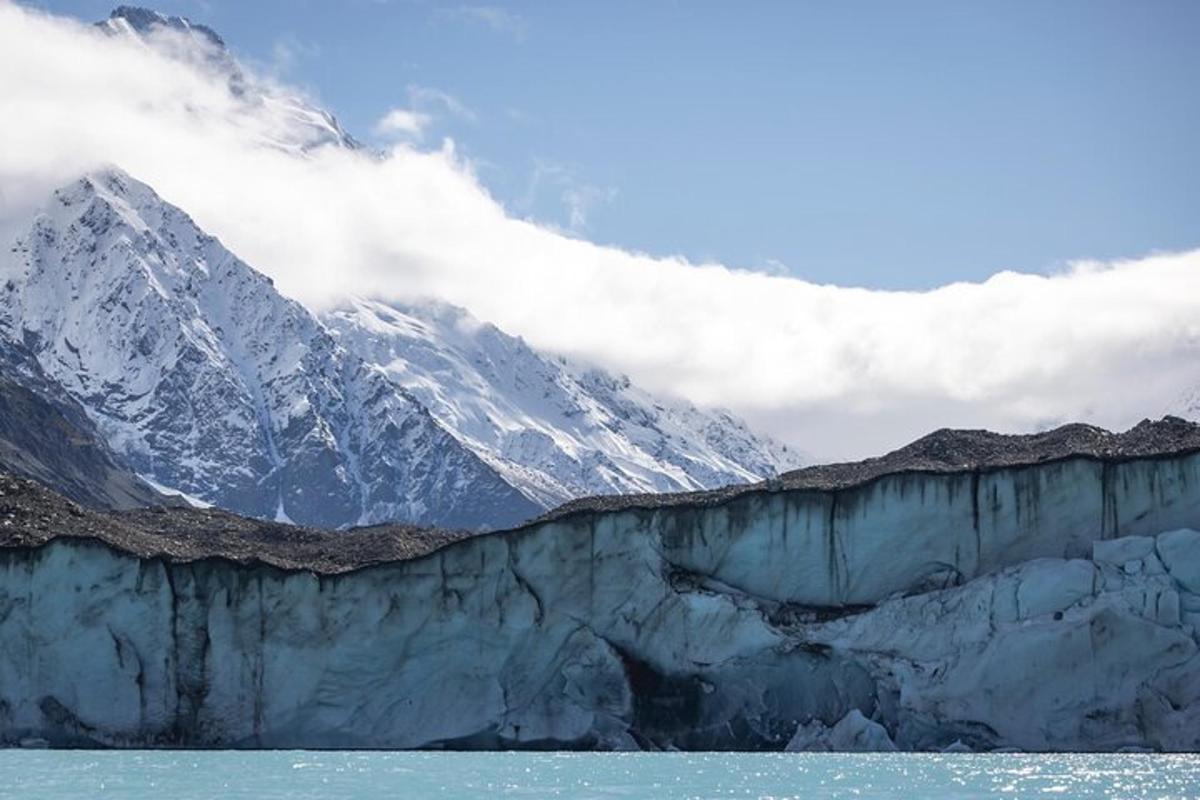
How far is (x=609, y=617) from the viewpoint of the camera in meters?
65.0

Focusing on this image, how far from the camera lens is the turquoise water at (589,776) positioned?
143 feet

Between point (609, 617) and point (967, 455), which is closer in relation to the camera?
point (609, 617)

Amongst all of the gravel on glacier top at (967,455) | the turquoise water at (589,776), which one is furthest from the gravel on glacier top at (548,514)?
the turquoise water at (589,776)

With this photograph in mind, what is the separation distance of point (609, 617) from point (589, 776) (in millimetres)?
15095

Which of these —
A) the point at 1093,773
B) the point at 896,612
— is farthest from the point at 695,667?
the point at 1093,773

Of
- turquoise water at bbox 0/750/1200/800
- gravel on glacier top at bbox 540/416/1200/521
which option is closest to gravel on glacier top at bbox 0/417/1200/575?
gravel on glacier top at bbox 540/416/1200/521

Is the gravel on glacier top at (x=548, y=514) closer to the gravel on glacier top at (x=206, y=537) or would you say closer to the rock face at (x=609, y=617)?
the gravel on glacier top at (x=206, y=537)

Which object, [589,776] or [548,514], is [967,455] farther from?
[589,776]

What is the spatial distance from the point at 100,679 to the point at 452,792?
76.5 feet

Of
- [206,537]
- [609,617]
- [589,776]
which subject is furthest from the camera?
[206,537]

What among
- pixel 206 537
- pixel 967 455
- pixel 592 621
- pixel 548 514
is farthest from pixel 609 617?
pixel 206 537

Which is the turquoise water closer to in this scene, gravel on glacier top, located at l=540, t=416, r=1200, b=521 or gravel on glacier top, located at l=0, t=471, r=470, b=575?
gravel on glacier top, located at l=0, t=471, r=470, b=575

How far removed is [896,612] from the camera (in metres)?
61.5

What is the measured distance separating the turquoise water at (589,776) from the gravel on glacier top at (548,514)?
358 inches
